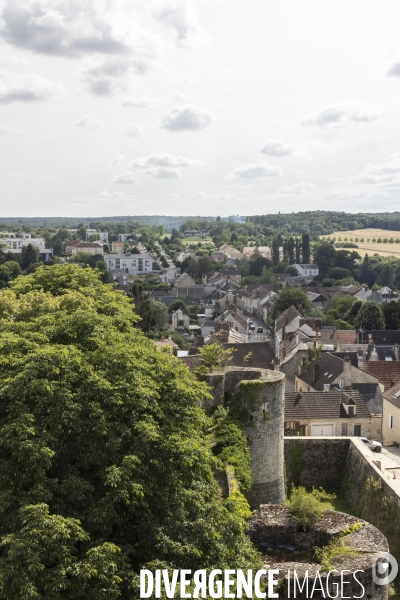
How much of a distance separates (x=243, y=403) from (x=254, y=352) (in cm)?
3127

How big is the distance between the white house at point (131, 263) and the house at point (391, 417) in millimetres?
121950

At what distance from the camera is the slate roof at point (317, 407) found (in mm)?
32531

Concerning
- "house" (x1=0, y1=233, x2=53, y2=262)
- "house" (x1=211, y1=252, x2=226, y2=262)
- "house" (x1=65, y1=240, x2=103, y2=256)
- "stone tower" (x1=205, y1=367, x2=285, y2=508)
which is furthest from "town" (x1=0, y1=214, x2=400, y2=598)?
"house" (x1=65, y1=240, x2=103, y2=256)

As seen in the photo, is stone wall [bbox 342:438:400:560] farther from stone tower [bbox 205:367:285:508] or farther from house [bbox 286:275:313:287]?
house [bbox 286:275:313:287]

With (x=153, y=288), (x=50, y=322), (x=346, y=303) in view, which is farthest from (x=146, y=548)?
(x=153, y=288)

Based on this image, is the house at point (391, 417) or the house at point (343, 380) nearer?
the house at point (391, 417)

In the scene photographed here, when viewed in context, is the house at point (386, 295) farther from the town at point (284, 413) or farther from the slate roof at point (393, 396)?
the slate roof at point (393, 396)

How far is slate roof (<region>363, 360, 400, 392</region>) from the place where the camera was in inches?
1828

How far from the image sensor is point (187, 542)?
1290 centimetres

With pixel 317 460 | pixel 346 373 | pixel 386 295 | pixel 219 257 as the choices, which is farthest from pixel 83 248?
pixel 317 460

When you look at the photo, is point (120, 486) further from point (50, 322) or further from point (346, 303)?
point (346, 303)

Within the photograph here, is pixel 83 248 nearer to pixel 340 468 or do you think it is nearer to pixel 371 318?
pixel 371 318

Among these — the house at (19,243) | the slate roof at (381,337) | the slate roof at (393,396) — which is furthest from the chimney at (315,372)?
the house at (19,243)

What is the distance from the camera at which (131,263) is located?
158 metres
